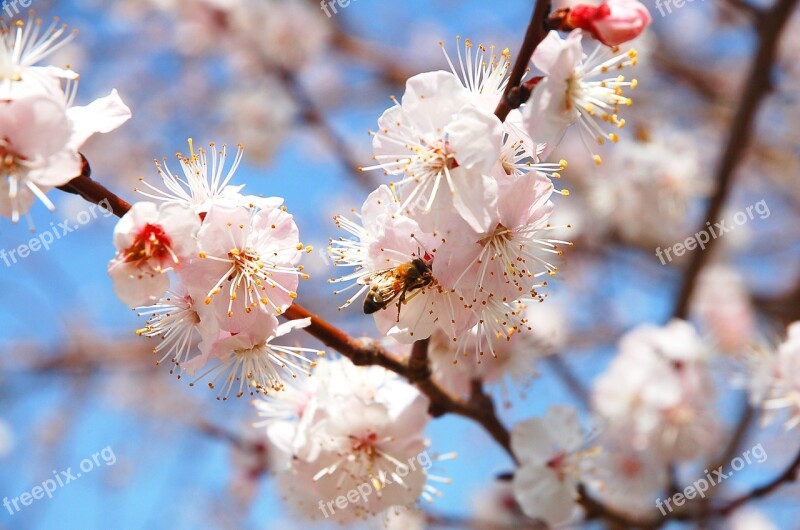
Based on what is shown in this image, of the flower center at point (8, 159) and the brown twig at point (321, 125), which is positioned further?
the brown twig at point (321, 125)

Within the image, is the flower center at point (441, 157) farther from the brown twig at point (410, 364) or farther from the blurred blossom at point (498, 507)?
the blurred blossom at point (498, 507)

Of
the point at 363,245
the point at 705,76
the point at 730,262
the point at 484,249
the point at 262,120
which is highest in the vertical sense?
the point at 484,249

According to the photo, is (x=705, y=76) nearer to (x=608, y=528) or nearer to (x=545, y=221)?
(x=608, y=528)

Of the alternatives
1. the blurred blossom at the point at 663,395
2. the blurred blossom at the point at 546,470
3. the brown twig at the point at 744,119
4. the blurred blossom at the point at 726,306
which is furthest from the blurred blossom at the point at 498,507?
the blurred blossom at the point at 726,306

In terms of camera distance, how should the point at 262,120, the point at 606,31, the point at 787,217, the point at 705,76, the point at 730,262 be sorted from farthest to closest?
the point at 787,217 < the point at 730,262 < the point at 705,76 < the point at 262,120 < the point at 606,31

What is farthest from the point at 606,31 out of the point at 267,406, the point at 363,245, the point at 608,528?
the point at 608,528
